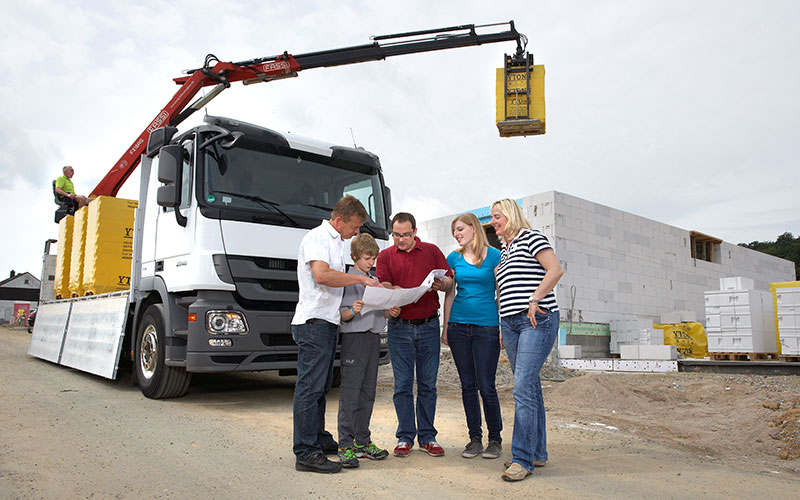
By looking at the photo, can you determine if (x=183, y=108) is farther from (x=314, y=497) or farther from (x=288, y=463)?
(x=314, y=497)

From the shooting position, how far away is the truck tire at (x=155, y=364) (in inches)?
235

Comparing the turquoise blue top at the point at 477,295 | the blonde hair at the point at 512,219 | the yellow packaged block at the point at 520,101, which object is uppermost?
the yellow packaged block at the point at 520,101

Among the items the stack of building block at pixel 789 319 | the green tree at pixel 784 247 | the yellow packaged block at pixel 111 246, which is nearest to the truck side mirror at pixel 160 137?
the yellow packaged block at pixel 111 246

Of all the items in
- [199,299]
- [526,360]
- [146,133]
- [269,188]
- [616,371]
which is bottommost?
[616,371]

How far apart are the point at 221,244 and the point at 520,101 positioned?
4.51 metres

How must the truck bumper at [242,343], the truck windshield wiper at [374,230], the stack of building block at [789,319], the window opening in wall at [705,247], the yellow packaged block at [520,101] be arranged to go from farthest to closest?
the window opening in wall at [705,247]
the stack of building block at [789,319]
the yellow packaged block at [520,101]
the truck windshield wiper at [374,230]
the truck bumper at [242,343]

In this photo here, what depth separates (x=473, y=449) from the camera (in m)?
3.96

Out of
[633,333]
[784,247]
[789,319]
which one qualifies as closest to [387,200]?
[789,319]

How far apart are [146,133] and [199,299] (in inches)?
197

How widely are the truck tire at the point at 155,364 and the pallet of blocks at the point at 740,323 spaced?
12.6 metres

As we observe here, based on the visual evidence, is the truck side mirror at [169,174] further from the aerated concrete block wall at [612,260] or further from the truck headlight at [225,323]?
the aerated concrete block wall at [612,260]

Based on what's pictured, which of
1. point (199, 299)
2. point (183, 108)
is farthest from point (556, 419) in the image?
point (183, 108)

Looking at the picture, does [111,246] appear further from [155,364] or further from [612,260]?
[612,260]

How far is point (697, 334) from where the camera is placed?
1605 cm
